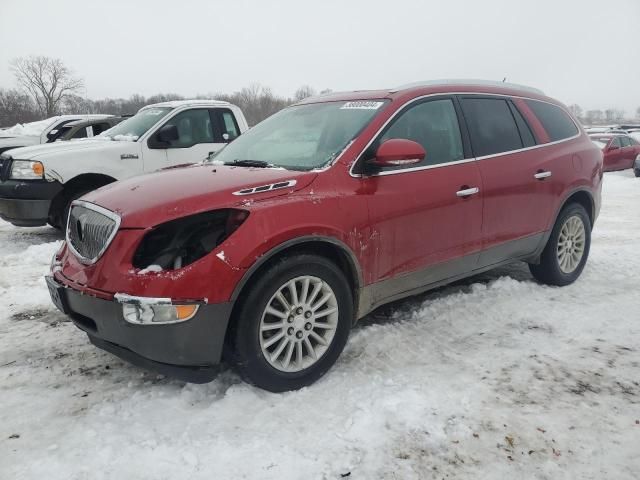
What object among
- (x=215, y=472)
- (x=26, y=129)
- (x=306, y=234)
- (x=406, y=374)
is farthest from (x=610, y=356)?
(x=26, y=129)

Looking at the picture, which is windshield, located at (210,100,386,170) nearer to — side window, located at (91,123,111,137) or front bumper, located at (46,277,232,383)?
front bumper, located at (46,277,232,383)

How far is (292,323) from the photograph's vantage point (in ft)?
9.45

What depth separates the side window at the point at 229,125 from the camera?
312 inches

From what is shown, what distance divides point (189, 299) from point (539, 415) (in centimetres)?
196

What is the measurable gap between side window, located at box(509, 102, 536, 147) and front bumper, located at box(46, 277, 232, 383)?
10.2ft

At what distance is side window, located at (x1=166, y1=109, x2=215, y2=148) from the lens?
7449mm

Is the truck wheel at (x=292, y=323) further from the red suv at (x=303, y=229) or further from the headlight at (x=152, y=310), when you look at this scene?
the headlight at (x=152, y=310)

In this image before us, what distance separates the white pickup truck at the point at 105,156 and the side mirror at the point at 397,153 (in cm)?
445

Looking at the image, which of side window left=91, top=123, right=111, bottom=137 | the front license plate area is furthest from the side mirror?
side window left=91, top=123, right=111, bottom=137

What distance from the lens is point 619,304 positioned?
4.31 metres

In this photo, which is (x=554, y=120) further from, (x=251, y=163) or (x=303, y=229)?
(x=303, y=229)

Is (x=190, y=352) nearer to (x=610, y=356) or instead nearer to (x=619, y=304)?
(x=610, y=356)

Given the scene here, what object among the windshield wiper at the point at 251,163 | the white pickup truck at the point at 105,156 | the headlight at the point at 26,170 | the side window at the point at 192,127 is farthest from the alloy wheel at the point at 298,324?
the side window at the point at 192,127

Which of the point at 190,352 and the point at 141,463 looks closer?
the point at 141,463
